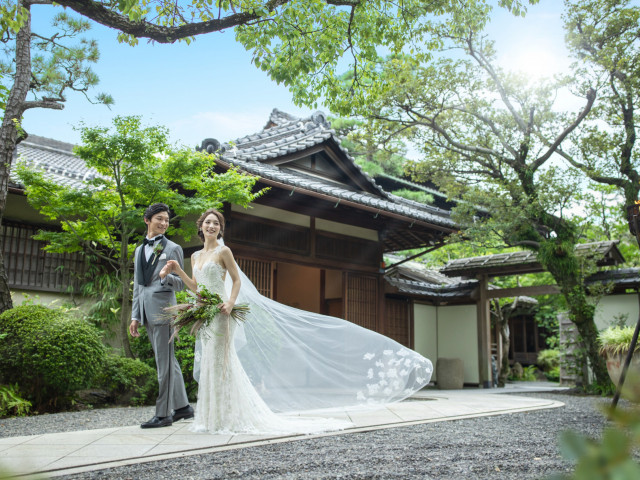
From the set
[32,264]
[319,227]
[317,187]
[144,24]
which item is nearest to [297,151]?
[319,227]

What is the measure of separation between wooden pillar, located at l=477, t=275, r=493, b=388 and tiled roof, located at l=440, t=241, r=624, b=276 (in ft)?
1.18

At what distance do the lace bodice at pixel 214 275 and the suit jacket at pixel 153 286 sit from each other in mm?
184

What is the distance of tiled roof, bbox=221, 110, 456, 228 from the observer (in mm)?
8188

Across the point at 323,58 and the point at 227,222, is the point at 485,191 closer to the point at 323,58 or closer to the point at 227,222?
the point at 227,222

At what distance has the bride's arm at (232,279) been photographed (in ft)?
14.0

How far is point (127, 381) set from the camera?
6438mm

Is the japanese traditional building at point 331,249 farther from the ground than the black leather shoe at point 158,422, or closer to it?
farther from the ground

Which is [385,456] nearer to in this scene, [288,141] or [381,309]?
[381,309]

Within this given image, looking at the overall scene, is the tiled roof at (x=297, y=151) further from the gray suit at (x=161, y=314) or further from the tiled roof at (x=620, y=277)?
the gray suit at (x=161, y=314)

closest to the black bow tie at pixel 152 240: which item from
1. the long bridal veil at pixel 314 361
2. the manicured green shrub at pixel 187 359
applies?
the long bridal veil at pixel 314 361

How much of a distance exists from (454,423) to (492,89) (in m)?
6.60

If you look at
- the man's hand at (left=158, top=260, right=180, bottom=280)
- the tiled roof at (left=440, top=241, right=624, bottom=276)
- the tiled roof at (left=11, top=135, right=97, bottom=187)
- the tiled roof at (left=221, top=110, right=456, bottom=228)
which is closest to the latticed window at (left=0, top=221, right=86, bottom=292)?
the tiled roof at (left=11, top=135, right=97, bottom=187)

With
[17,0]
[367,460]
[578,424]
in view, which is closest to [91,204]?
[17,0]

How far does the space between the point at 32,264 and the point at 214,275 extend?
17.0 feet
